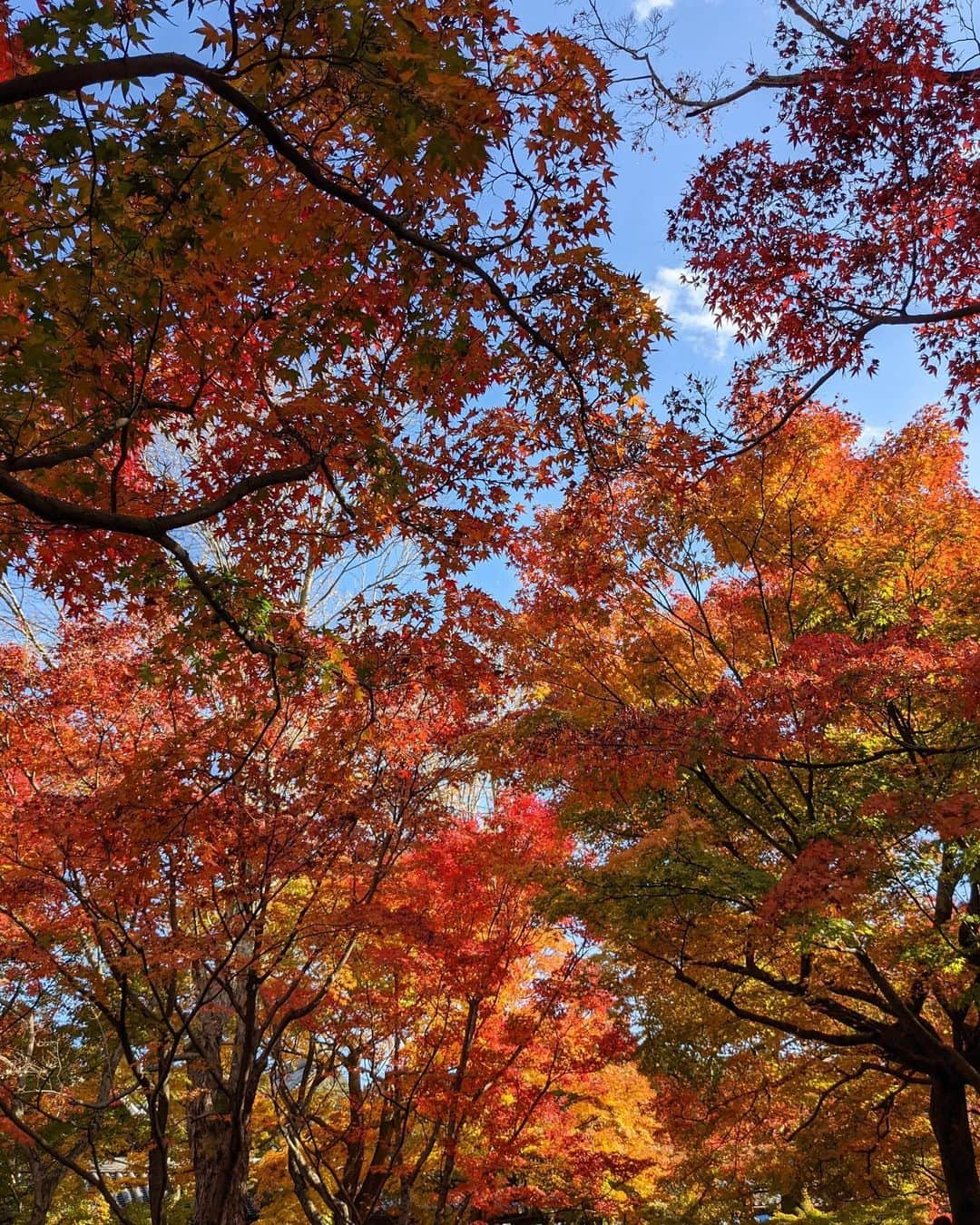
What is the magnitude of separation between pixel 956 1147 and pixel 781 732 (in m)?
6.29

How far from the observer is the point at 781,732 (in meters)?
6.61

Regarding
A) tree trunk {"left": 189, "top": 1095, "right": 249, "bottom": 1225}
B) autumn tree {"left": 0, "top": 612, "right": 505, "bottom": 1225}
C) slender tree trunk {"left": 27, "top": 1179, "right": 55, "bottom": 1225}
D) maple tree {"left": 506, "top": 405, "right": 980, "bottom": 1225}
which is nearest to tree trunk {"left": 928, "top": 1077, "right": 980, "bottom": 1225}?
maple tree {"left": 506, "top": 405, "right": 980, "bottom": 1225}

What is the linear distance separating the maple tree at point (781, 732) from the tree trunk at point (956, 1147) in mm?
20

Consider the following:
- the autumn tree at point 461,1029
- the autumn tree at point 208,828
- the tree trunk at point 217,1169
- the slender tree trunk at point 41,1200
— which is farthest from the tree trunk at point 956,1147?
the slender tree trunk at point 41,1200

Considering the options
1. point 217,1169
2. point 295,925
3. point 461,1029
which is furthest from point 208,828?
point 461,1029

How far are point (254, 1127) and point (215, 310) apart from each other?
434 inches

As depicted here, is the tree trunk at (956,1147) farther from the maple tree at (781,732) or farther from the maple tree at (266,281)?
the maple tree at (266,281)

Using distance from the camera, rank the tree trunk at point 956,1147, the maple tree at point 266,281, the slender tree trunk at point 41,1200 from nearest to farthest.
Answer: the maple tree at point 266,281
the tree trunk at point 956,1147
the slender tree trunk at point 41,1200

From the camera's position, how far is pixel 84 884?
7340mm

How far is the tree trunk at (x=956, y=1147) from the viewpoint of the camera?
8844mm

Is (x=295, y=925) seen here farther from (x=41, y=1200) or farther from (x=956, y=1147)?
(x=956, y=1147)

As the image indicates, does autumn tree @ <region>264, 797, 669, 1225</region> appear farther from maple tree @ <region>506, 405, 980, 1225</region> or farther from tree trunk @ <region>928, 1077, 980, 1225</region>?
tree trunk @ <region>928, 1077, 980, 1225</region>

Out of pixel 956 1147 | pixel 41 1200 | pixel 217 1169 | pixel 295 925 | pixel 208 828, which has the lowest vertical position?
pixel 41 1200

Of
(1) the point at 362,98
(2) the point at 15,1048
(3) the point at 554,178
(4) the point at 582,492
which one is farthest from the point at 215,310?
(2) the point at 15,1048
